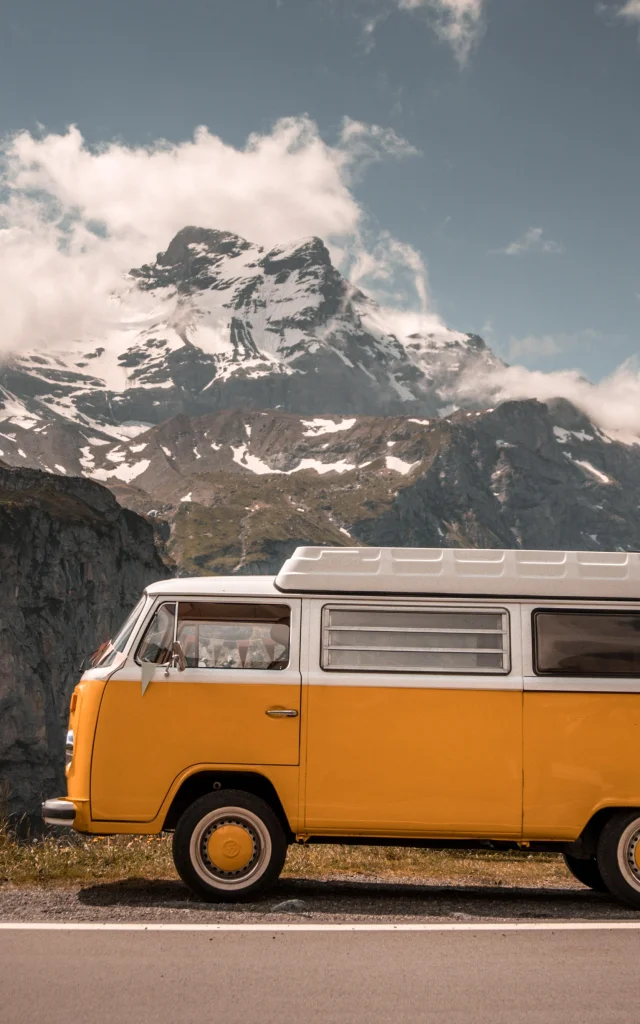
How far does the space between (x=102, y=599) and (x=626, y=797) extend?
157m

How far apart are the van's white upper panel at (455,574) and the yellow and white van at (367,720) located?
0.02m

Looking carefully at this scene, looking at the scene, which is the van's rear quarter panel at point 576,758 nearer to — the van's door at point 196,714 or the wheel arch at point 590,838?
the wheel arch at point 590,838

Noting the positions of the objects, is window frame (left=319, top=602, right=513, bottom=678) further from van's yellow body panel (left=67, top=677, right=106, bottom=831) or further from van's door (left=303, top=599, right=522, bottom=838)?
van's yellow body panel (left=67, top=677, right=106, bottom=831)

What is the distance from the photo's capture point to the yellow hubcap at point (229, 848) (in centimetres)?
911

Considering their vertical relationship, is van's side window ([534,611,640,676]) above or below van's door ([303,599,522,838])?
above

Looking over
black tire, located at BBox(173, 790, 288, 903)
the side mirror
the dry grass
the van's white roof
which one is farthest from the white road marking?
the van's white roof

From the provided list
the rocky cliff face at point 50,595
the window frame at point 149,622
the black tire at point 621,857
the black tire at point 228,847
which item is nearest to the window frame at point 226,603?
the window frame at point 149,622

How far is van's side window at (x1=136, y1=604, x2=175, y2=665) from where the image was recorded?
941cm

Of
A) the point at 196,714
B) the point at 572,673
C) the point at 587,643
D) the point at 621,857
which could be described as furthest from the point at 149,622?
the point at 621,857

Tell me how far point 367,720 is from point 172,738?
71.1 inches

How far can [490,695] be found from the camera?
9.23 meters
